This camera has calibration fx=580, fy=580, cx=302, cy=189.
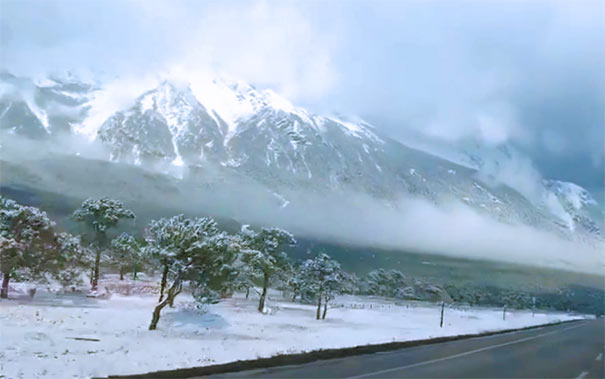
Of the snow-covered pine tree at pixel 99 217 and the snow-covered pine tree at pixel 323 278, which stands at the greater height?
the snow-covered pine tree at pixel 99 217

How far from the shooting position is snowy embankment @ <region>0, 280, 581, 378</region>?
59.7 ft

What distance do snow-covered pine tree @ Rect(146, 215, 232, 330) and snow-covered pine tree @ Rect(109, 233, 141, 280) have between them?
95.6 ft

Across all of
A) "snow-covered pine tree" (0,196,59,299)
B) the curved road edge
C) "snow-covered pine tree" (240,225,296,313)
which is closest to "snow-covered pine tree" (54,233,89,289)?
"snow-covered pine tree" (0,196,59,299)

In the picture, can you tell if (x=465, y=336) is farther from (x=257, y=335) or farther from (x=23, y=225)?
(x=23, y=225)

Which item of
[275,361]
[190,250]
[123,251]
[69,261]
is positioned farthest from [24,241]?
[275,361]

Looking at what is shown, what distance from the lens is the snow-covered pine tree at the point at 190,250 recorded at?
3959 centimetres

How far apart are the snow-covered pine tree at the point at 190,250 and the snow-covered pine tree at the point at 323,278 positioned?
21.2 m

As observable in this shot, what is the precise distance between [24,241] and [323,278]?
29.5 meters

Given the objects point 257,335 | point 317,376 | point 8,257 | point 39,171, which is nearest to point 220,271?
point 257,335

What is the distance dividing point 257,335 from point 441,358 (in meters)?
15.4

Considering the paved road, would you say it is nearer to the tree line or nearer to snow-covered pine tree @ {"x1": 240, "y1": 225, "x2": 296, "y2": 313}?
the tree line

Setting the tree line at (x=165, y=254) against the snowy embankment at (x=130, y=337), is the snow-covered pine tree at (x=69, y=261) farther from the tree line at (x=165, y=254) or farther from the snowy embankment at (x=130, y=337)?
the snowy embankment at (x=130, y=337)

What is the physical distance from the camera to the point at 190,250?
3959 centimetres

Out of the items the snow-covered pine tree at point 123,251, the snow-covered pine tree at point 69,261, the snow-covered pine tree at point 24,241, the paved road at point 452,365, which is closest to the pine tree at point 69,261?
the snow-covered pine tree at point 69,261
